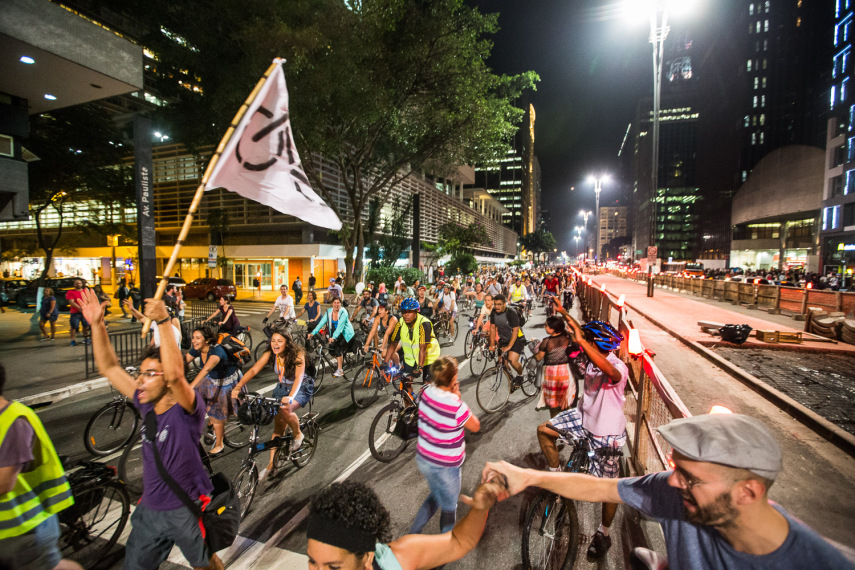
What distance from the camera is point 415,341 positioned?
19.2 feet

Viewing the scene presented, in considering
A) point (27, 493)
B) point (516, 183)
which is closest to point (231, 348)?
point (27, 493)

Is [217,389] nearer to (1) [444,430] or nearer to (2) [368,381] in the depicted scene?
(2) [368,381]

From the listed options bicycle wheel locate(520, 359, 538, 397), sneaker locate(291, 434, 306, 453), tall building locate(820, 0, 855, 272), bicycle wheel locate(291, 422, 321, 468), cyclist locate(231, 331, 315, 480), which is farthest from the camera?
tall building locate(820, 0, 855, 272)

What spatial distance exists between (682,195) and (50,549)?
157 meters

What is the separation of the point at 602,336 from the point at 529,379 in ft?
14.6

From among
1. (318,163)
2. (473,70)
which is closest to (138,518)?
(473,70)

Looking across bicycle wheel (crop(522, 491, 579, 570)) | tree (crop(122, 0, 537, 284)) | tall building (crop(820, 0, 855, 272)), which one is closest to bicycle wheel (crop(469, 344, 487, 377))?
bicycle wheel (crop(522, 491, 579, 570))

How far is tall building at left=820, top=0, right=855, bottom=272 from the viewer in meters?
44.8

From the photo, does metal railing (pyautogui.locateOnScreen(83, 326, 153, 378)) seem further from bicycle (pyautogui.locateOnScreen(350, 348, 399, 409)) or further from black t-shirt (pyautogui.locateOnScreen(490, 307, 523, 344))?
black t-shirt (pyautogui.locateOnScreen(490, 307, 523, 344))

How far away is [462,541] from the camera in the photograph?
1743 millimetres

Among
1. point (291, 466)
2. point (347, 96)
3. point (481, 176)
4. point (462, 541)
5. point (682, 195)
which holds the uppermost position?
point (481, 176)

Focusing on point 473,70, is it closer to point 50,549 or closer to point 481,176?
point 50,549

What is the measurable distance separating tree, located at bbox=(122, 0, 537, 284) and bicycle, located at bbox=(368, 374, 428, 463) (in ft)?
39.7

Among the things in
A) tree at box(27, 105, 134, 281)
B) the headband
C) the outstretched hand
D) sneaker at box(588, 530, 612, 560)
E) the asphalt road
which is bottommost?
the asphalt road
